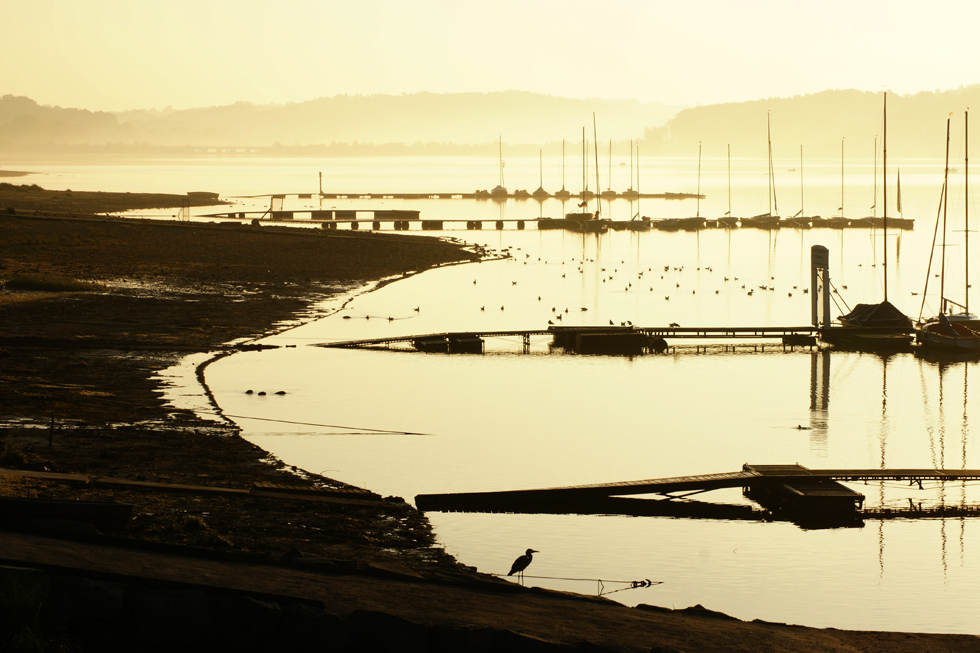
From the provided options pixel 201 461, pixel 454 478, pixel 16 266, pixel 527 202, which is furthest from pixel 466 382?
pixel 527 202

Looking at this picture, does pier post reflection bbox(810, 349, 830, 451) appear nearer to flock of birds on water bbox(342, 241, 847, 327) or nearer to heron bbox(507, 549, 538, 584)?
flock of birds on water bbox(342, 241, 847, 327)

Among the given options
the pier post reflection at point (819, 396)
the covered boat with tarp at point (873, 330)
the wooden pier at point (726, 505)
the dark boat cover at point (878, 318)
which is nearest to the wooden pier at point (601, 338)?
the covered boat with tarp at point (873, 330)

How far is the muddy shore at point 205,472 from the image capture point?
12727mm

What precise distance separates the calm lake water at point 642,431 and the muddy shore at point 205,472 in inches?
70.6

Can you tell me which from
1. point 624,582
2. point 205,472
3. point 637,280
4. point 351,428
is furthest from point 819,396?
point 637,280

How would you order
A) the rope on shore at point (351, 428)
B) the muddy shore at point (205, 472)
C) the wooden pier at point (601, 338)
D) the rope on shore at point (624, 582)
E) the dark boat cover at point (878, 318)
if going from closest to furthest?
the muddy shore at point (205, 472) → the rope on shore at point (624, 582) → the rope on shore at point (351, 428) → the wooden pier at point (601, 338) → the dark boat cover at point (878, 318)

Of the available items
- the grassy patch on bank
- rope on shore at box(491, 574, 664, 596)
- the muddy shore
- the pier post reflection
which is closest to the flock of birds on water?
the muddy shore

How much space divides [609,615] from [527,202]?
172 meters

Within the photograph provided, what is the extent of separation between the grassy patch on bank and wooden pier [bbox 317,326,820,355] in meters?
14.3

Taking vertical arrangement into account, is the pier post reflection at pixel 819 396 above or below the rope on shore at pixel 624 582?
above

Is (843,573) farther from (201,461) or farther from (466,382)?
(466,382)

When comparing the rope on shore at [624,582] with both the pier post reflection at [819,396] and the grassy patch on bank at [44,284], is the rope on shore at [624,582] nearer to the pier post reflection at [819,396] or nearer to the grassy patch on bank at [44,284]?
the pier post reflection at [819,396]

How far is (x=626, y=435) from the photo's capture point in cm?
2892

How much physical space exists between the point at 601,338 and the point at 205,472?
82.3 feet
